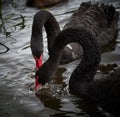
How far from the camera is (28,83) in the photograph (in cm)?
563

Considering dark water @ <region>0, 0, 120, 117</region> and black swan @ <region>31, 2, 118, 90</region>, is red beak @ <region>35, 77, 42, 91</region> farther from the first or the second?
black swan @ <region>31, 2, 118, 90</region>

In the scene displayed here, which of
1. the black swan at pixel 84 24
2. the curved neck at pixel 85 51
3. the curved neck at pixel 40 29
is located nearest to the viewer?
the curved neck at pixel 85 51

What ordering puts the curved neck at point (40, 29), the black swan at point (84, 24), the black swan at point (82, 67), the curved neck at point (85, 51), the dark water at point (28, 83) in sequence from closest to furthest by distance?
the dark water at point (28, 83) < the black swan at point (82, 67) < the curved neck at point (85, 51) < the curved neck at point (40, 29) < the black swan at point (84, 24)

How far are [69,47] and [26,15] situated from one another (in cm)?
242

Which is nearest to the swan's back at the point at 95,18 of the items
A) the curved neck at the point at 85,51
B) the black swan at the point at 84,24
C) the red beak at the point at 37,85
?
the black swan at the point at 84,24

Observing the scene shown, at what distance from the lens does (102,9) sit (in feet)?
23.6

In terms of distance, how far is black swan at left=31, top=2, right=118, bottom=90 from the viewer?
20.3ft

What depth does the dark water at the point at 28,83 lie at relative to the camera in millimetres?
4871

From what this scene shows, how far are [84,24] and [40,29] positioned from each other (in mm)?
1233

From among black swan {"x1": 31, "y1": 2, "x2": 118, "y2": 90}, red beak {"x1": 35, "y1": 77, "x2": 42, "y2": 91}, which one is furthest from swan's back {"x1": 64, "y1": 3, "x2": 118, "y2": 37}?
red beak {"x1": 35, "y1": 77, "x2": 42, "y2": 91}

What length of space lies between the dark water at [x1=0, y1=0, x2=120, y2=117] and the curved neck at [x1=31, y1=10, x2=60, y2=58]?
0.42 metres

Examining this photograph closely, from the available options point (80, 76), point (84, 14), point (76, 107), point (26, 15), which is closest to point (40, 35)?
point (80, 76)

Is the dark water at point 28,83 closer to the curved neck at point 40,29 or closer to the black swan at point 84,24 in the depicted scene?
the black swan at point 84,24

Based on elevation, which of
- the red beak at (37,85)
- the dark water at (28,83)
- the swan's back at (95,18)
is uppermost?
the swan's back at (95,18)
